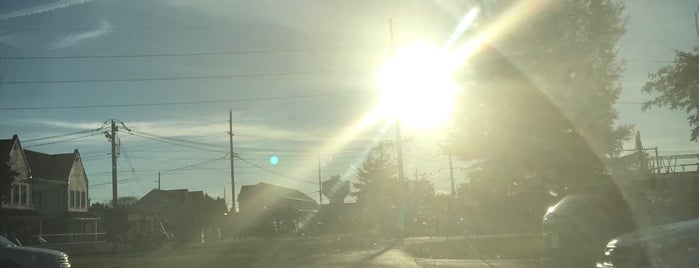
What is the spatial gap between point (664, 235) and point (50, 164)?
5146cm

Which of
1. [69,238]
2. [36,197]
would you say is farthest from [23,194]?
[69,238]

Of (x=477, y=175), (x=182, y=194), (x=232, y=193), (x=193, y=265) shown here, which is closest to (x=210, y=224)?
(x=232, y=193)

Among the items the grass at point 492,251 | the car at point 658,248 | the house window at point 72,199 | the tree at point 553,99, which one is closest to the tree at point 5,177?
the grass at point 492,251

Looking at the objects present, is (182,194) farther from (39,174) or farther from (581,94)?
(581,94)

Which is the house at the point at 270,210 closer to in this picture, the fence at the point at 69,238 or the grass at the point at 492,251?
the fence at the point at 69,238

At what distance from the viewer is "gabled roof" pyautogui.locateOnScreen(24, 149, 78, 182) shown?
52.2 m

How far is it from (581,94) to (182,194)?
61.0 metres

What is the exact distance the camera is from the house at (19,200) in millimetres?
43125

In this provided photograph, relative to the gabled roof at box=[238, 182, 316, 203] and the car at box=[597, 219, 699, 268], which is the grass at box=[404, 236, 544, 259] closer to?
the car at box=[597, 219, 699, 268]

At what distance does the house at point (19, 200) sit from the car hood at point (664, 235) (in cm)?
3849

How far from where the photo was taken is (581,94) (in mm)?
26219

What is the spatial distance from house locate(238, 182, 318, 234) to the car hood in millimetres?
50352

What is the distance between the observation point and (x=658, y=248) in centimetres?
1034

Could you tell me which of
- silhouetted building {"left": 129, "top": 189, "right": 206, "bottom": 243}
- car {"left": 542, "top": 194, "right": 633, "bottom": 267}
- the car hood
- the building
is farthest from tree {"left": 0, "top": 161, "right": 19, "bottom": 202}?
the car hood
